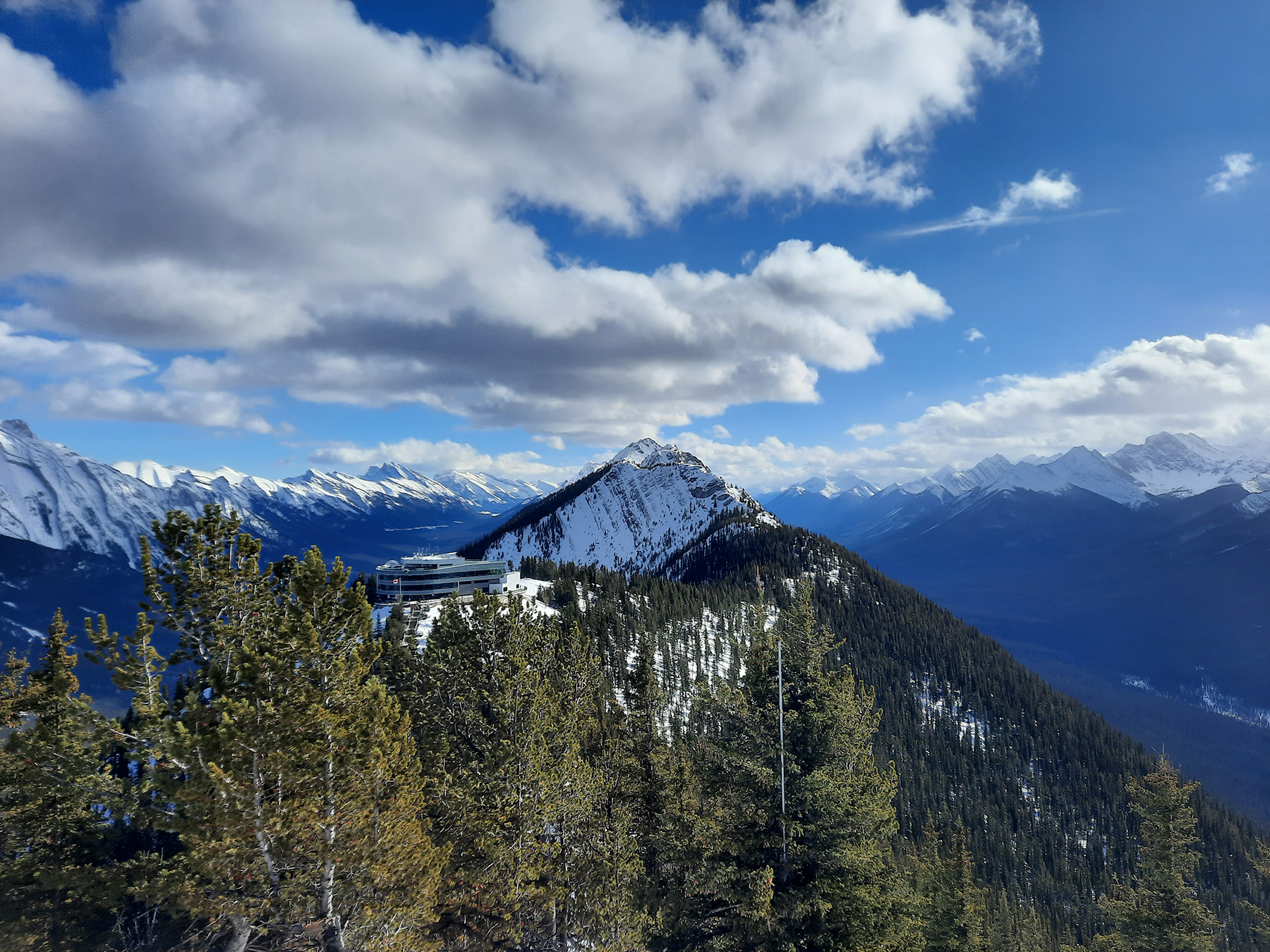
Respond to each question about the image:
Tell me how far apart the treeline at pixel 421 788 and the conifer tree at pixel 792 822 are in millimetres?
99

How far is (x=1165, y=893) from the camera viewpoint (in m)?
31.8

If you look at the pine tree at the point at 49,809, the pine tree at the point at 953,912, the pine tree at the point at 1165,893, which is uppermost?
the pine tree at the point at 49,809

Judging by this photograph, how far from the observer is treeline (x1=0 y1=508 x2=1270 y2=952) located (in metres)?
15.4

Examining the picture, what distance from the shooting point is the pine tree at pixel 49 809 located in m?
23.2

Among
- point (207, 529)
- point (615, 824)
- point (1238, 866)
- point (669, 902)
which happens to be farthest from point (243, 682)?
point (1238, 866)

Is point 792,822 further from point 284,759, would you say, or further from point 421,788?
point 284,759

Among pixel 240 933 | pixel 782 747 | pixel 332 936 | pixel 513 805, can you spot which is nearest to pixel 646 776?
pixel 513 805

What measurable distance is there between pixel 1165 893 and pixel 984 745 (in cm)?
15786

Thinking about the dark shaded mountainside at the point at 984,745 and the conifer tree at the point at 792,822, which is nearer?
the conifer tree at the point at 792,822

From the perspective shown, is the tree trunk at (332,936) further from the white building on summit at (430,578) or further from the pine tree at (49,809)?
the white building on summit at (430,578)

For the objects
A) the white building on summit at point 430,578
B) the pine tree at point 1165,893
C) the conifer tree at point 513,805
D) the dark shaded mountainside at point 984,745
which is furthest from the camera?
the white building on summit at point 430,578

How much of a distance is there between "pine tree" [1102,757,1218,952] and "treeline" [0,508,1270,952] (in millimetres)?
23804

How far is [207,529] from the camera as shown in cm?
1706

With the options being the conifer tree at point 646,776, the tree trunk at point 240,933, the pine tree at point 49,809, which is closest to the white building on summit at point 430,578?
the pine tree at point 49,809
